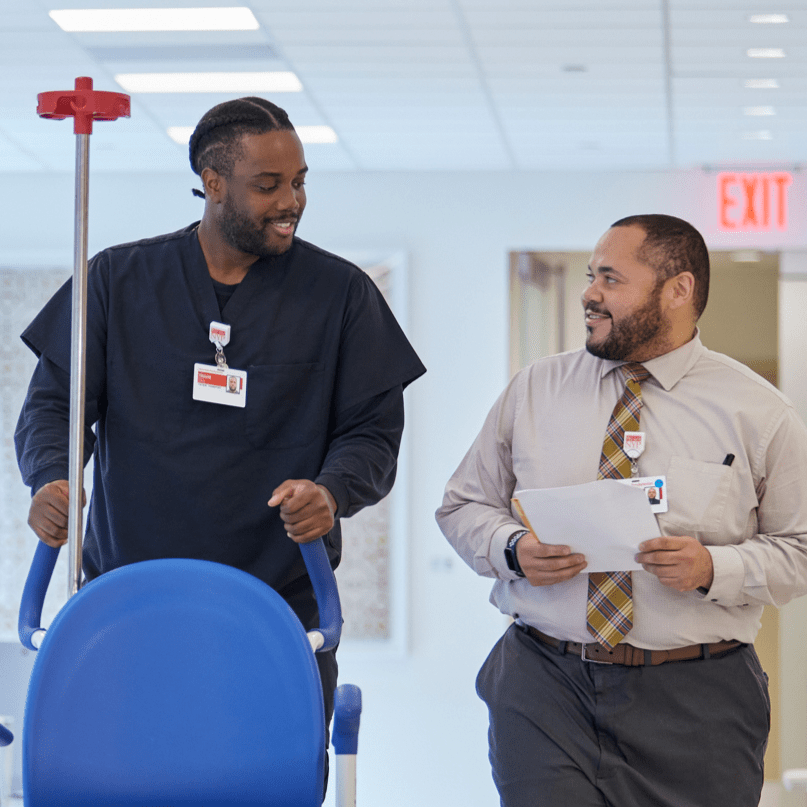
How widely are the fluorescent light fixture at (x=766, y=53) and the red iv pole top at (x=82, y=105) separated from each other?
265 centimetres

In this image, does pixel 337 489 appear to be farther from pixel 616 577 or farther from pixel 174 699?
pixel 616 577

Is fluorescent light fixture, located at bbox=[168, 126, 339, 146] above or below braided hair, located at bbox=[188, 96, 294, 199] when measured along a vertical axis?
above

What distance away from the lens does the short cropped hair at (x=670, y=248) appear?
79.8 inches

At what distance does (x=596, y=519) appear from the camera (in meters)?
1.81

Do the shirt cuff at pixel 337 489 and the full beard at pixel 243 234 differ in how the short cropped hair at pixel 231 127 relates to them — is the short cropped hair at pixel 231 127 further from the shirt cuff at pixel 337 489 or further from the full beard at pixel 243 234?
the shirt cuff at pixel 337 489

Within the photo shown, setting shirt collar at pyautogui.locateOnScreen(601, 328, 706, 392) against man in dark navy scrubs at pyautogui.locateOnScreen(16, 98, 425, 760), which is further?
shirt collar at pyautogui.locateOnScreen(601, 328, 706, 392)

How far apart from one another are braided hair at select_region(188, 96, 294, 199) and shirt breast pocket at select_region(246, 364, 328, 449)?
354 mm

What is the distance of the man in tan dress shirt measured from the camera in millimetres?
1883

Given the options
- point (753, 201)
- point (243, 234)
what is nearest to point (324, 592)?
point (243, 234)

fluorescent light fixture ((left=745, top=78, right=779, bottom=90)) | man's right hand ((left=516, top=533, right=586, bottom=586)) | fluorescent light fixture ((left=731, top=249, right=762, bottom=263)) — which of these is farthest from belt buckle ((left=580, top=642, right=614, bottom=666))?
fluorescent light fixture ((left=731, top=249, right=762, bottom=263))

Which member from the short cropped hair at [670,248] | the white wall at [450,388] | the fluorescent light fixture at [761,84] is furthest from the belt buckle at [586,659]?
the white wall at [450,388]

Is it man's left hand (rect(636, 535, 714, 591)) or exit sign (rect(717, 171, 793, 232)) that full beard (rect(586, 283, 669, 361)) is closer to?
man's left hand (rect(636, 535, 714, 591))

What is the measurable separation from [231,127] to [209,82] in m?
2.34

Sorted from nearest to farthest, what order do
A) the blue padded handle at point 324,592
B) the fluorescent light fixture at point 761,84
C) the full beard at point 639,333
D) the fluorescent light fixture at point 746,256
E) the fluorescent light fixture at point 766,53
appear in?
the blue padded handle at point 324,592, the full beard at point 639,333, the fluorescent light fixture at point 766,53, the fluorescent light fixture at point 761,84, the fluorescent light fixture at point 746,256
